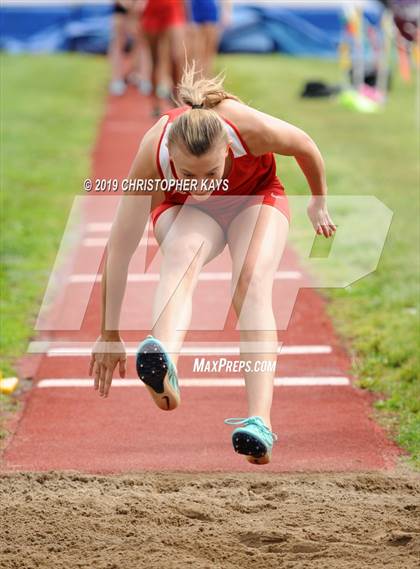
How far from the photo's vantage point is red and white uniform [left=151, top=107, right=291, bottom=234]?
15.1 feet

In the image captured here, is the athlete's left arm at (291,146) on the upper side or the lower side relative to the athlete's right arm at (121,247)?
upper

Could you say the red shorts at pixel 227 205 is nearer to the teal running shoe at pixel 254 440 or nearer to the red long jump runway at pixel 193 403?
the teal running shoe at pixel 254 440

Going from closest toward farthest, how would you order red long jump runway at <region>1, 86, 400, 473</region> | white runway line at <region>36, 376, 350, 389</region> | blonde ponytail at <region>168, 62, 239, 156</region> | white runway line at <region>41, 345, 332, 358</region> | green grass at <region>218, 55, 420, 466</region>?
1. blonde ponytail at <region>168, 62, 239, 156</region>
2. red long jump runway at <region>1, 86, 400, 473</region>
3. white runway line at <region>36, 376, 350, 389</region>
4. green grass at <region>218, 55, 420, 466</region>
5. white runway line at <region>41, 345, 332, 358</region>

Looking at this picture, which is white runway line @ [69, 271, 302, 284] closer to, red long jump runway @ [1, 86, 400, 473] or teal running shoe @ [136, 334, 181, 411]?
red long jump runway @ [1, 86, 400, 473]

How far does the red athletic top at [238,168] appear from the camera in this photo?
439cm

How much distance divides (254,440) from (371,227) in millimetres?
6339

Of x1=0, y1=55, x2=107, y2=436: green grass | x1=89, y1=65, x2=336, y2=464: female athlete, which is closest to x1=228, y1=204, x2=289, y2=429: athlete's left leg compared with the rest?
x1=89, y1=65, x2=336, y2=464: female athlete

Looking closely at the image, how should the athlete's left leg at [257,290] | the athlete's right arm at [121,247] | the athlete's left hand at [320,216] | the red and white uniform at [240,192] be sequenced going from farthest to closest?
the athlete's left hand at [320,216] < the red and white uniform at [240,192] < the athlete's right arm at [121,247] < the athlete's left leg at [257,290]

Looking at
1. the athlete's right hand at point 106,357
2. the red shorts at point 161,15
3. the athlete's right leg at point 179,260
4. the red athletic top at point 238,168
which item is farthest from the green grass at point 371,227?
the athlete's right hand at point 106,357

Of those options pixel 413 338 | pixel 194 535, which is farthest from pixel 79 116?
pixel 194 535

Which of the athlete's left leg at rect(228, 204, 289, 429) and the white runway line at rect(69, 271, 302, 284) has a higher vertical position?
the white runway line at rect(69, 271, 302, 284)

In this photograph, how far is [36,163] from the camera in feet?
42.4

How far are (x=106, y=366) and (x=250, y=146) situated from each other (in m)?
1.12

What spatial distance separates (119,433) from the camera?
5.60 m
